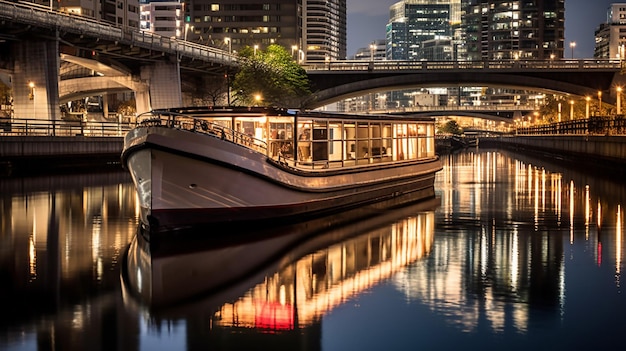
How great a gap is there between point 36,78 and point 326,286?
48600 mm

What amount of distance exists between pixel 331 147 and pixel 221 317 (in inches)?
600

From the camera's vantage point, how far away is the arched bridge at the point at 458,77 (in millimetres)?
99062

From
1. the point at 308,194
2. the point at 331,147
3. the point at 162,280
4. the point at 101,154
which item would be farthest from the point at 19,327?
the point at 101,154

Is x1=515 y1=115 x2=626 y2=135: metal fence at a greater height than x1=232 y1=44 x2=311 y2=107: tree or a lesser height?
lesser

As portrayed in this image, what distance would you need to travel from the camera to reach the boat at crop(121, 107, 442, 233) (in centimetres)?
1842

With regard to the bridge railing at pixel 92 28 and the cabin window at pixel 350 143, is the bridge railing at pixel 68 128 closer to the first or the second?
the bridge railing at pixel 92 28

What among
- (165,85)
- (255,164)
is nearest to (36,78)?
(165,85)

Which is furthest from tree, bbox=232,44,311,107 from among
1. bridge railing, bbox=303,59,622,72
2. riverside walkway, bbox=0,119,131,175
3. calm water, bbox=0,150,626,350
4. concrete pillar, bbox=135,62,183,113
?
calm water, bbox=0,150,626,350

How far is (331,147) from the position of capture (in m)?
25.8

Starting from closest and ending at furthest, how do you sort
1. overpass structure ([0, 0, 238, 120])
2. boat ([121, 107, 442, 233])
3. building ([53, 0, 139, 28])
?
boat ([121, 107, 442, 233]) → overpass structure ([0, 0, 238, 120]) → building ([53, 0, 139, 28])

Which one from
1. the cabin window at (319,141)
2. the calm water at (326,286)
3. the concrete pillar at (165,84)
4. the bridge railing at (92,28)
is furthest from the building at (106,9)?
the calm water at (326,286)

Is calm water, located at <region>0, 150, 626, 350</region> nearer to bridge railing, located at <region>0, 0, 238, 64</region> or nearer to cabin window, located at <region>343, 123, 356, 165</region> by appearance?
cabin window, located at <region>343, 123, 356, 165</region>

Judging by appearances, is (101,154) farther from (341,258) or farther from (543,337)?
(543,337)

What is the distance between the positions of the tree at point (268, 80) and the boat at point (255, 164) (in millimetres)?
46247
